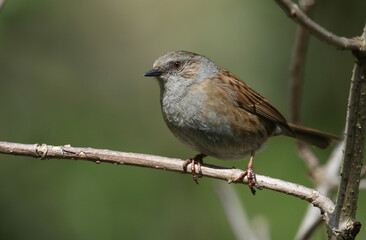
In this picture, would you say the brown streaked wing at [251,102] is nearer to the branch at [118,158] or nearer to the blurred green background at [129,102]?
the branch at [118,158]

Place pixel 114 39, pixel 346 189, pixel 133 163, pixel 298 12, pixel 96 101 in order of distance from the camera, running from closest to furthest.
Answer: pixel 298 12
pixel 346 189
pixel 133 163
pixel 96 101
pixel 114 39

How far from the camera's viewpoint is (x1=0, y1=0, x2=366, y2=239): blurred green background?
5828mm

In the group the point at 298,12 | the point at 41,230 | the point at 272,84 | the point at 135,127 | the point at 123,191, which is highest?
the point at 298,12

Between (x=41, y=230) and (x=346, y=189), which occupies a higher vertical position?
(x=346, y=189)

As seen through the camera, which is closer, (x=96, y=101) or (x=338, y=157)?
(x=338, y=157)

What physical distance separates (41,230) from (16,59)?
7.83 ft

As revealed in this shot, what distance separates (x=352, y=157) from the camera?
2.52m

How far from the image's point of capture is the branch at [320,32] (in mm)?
2137

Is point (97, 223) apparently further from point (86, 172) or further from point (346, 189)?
point (346, 189)

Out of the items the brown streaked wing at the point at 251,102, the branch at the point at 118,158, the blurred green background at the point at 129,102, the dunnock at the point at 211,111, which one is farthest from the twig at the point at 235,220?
the blurred green background at the point at 129,102

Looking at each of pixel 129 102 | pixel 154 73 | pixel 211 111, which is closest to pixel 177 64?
pixel 154 73

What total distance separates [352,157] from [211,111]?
69.7 inches

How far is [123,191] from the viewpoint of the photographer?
6.11 metres

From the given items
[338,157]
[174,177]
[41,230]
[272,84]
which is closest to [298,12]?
[338,157]
